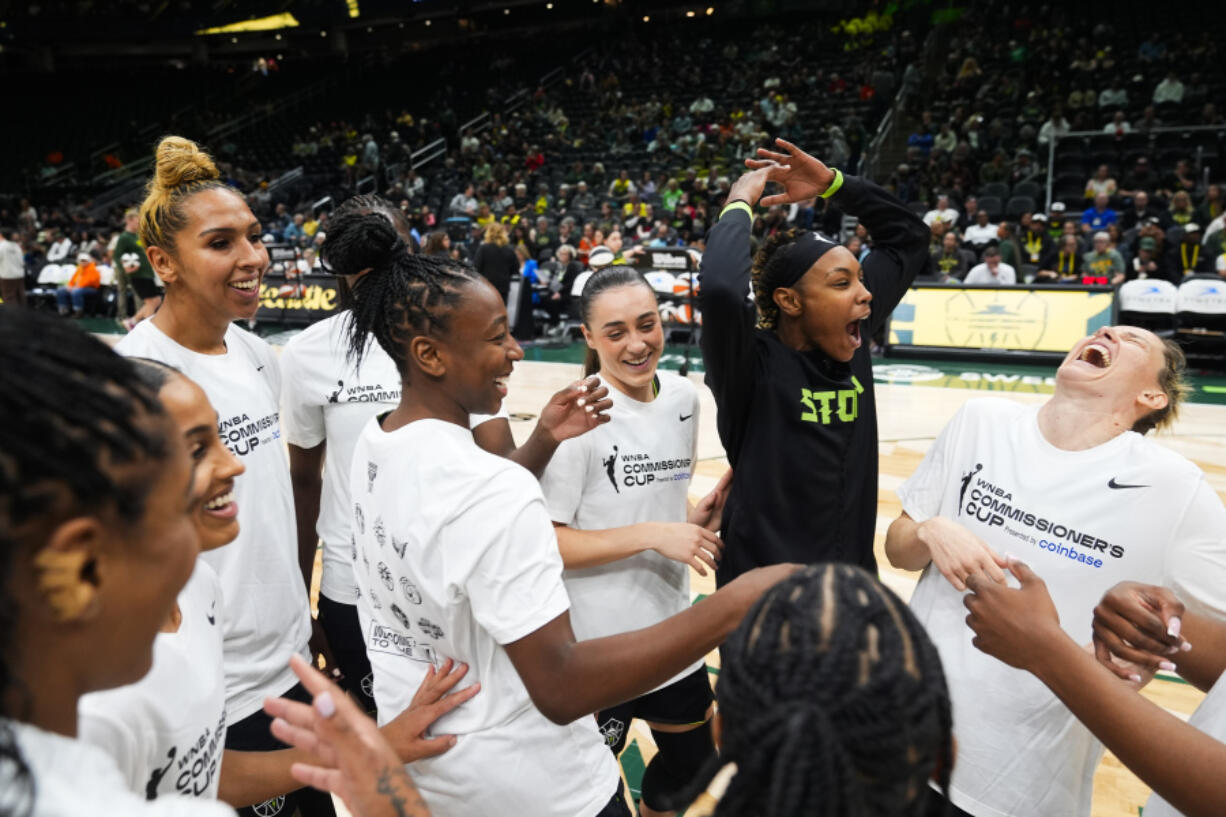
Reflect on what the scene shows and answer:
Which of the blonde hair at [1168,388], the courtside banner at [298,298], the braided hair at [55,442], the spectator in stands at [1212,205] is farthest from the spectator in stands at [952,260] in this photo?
the braided hair at [55,442]

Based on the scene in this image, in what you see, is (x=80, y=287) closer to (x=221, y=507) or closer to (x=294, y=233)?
(x=294, y=233)

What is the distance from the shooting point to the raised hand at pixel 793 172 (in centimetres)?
222

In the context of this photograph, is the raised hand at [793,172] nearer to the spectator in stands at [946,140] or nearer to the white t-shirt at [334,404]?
the white t-shirt at [334,404]

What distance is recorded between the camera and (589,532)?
2057mm

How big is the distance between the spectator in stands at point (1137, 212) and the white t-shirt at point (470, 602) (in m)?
12.6

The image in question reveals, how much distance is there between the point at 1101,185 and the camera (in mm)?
12461

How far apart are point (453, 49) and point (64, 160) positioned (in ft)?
44.1

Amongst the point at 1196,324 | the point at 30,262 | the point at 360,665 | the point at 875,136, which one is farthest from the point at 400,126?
the point at 360,665

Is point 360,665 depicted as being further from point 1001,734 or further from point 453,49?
point 453,49

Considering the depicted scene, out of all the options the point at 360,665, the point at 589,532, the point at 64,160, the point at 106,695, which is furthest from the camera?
the point at 64,160

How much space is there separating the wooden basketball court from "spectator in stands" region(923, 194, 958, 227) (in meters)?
4.72

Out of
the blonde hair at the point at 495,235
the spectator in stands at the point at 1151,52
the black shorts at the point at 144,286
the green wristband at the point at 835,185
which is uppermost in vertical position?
the spectator in stands at the point at 1151,52

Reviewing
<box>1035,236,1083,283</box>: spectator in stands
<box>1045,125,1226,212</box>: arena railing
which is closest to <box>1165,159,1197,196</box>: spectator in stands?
<box>1045,125,1226,212</box>: arena railing

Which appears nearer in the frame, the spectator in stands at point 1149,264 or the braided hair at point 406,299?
the braided hair at point 406,299
